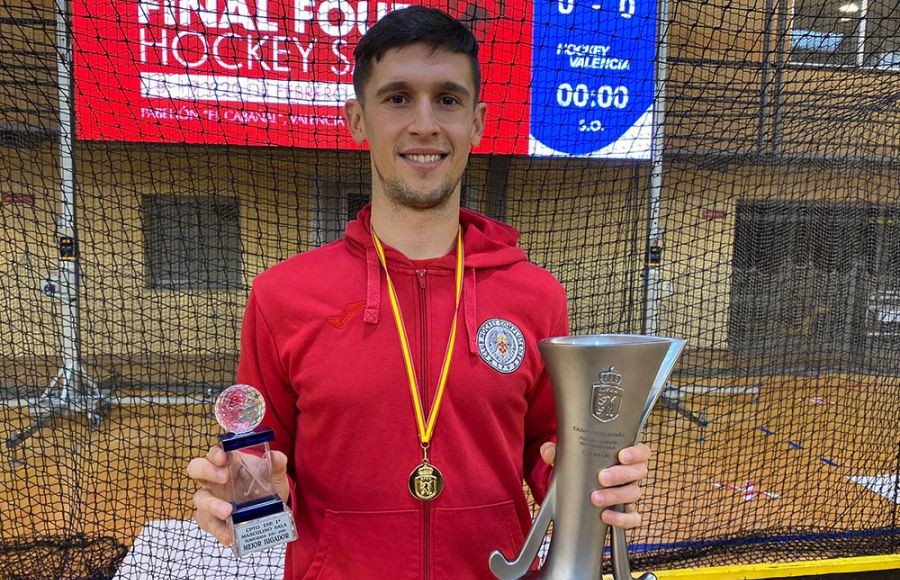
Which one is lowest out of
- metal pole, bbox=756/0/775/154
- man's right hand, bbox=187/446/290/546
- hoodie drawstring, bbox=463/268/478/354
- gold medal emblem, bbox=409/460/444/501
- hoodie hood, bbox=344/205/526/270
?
gold medal emblem, bbox=409/460/444/501

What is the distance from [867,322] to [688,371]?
1.36 metres

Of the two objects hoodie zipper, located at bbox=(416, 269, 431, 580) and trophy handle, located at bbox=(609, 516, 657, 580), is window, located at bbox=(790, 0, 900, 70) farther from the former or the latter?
trophy handle, located at bbox=(609, 516, 657, 580)

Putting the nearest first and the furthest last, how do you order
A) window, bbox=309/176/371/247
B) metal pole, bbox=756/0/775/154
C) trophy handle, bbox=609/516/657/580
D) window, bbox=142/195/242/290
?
trophy handle, bbox=609/516/657/580
metal pole, bbox=756/0/775/154
window, bbox=142/195/242/290
window, bbox=309/176/371/247

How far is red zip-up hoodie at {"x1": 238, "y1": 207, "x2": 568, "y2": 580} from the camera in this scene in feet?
3.25

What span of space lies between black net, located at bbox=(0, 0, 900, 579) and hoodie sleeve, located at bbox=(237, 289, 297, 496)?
1.45m

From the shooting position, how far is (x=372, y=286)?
3.43 feet

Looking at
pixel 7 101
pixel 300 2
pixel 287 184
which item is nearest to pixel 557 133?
pixel 300 2

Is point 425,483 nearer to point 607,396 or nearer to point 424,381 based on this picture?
point 424,381

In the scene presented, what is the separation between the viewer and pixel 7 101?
4.20 m

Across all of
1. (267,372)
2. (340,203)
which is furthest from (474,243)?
(340,203)

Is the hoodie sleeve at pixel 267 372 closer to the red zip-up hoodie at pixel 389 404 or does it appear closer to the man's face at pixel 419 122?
the red zip-up hoodie at pixel 389 404

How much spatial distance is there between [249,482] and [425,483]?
30 centimetres

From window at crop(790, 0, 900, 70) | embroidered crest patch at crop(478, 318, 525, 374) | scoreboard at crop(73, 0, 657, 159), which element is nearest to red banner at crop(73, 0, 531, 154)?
scoreboard at crop(73, 0, 657, 159)

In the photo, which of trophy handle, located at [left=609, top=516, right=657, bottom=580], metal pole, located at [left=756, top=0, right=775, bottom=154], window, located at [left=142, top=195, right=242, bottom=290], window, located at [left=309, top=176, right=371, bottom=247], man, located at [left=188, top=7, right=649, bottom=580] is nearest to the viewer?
trophy handle, located at [left=609, top=516, right=657, bottom=580]
